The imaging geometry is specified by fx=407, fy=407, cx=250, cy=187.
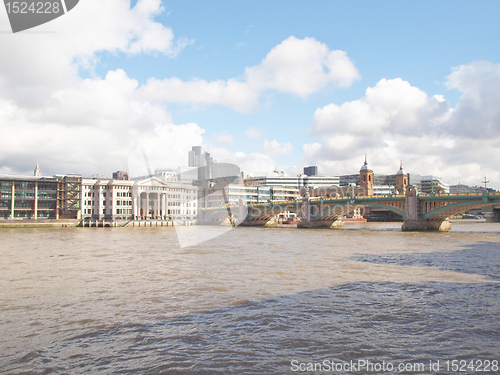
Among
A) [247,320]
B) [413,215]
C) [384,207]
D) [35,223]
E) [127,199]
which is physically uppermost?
[127,199]

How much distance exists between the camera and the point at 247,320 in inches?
484

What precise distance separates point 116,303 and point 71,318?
215cm

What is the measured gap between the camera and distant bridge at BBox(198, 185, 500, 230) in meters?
61.7

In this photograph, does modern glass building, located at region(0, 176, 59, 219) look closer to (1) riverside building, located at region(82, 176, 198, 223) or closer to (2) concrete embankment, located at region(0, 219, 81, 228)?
(1) riverside building, located at region(82, 176, 198, 223)

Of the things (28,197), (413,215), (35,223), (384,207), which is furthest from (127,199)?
→ (413,215)

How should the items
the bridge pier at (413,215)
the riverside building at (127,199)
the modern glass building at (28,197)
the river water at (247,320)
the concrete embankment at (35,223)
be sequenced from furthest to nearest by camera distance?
the riverside building at (127,199)
the modern glass building at (28,197)
the concrete embankment at (35,223)
the bridge pier at (413,215)
the river water at (247,320)

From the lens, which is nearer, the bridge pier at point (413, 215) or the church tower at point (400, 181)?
the bridge pier at point (413, 215)

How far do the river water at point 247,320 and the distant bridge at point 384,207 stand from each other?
42.4m

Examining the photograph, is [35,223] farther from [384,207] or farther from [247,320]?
[247,320]

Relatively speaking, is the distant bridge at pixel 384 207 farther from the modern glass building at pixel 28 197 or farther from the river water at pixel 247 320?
the modern glass building at pixel 28 197

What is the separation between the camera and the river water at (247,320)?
9.07 metres

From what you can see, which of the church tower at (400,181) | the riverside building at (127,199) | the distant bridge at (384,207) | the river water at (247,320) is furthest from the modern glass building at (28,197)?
the church tower at (400,181)

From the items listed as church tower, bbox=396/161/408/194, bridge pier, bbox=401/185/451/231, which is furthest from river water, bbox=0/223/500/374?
church tower, bbox=396/161/408/194

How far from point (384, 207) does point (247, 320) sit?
6313cm
